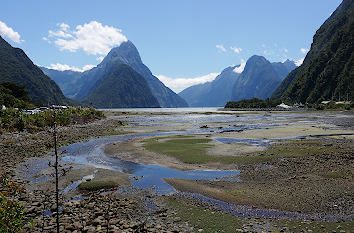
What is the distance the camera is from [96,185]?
1909cm

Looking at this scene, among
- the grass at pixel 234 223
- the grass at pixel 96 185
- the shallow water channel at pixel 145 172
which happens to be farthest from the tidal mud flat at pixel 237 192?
the grass at pixel 96 185

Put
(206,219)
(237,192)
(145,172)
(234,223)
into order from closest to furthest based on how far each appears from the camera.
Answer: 1. (234,223)
2. (206,219)
3. (237,192)
4. (145,172)

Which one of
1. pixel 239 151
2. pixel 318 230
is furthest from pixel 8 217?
pixel 239 151

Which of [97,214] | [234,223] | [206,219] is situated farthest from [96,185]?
[234,223]

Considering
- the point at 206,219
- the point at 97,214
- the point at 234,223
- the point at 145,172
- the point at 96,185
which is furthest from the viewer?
the point at 145,172

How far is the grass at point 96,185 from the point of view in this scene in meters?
18.6

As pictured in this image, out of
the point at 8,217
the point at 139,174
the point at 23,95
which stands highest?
the point at 23,95

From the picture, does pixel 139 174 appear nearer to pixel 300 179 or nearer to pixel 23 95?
pixel 300 179

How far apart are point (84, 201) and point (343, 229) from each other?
1483cm

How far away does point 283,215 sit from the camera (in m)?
13.8

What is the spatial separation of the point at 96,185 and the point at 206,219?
1002 cm

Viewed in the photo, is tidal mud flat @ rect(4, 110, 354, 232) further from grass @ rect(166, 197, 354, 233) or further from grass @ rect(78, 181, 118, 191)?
grass @ rect(78, 181, 118, 191)

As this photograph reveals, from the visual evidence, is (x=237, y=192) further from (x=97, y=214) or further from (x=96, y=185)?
(x=96, y=185)

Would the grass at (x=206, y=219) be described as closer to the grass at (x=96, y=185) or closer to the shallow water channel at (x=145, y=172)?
the shallow water channel at (x=145, y=172)
